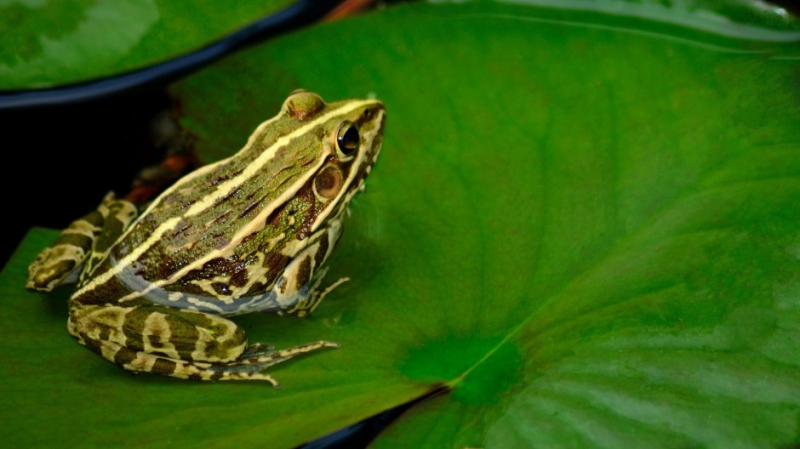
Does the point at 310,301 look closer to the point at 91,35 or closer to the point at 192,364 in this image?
the point at 192,364

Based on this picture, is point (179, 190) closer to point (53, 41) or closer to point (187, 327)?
point (187, 327)

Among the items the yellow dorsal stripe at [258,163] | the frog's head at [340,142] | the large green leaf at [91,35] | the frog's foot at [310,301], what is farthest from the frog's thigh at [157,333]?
the large green leaf at [91,35]

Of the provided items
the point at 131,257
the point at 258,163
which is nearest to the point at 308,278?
the point at 258,163

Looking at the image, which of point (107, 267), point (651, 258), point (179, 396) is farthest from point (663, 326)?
point (107, 267)

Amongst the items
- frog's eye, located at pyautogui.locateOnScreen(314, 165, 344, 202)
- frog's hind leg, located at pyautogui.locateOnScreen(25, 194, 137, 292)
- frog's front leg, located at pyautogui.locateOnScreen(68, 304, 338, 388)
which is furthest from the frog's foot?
frog's hind leg, located at pyautogui.locateOnScreen(25, 194, 137, 292)

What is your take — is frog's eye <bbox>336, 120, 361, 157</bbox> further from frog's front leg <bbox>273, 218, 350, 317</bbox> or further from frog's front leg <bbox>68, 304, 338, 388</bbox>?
frog's front leg <bbox>68, 304, 338, 388</bbox>

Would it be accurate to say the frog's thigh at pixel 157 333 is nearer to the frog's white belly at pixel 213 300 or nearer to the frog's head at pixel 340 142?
the frog's white belly at pixel 213 300

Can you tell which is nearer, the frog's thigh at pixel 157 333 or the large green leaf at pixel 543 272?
the large green leaf at pixel 543 272
